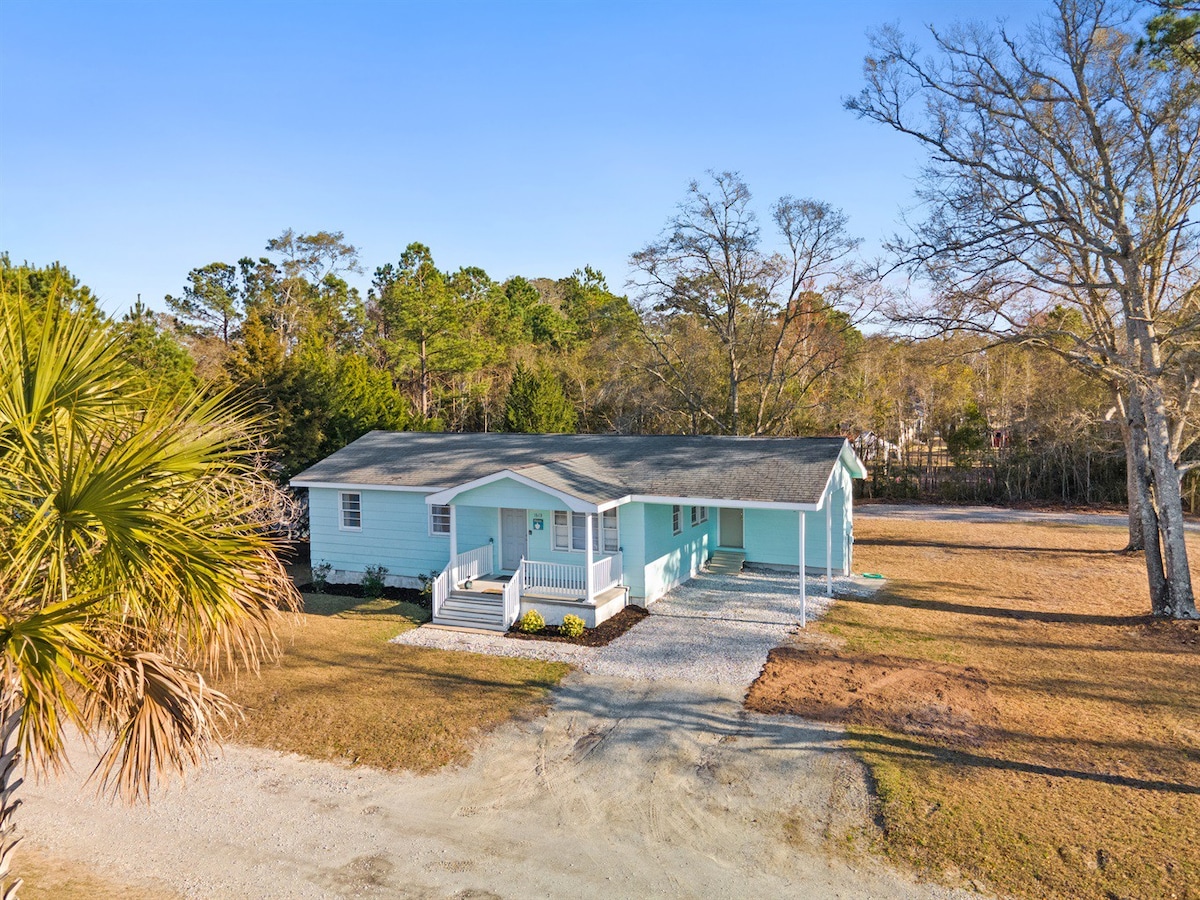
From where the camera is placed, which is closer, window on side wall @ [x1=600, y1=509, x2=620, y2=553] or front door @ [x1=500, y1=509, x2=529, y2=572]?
window on side wall @ [x1=600, y1=509, x2=620, y2=553]

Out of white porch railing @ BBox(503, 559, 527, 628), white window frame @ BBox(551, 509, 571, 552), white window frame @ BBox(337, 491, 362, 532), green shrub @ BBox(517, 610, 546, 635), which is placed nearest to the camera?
green shrub @ BBox(517, 610, 546, 635)

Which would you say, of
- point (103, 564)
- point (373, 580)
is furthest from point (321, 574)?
point (103, 564)

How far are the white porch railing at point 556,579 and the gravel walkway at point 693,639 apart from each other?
1458 millimetres

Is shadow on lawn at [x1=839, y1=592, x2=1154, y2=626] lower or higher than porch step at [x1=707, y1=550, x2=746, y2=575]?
lower

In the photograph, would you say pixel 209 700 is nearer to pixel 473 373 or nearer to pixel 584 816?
pixel 584 816

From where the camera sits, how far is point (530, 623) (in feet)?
46.9

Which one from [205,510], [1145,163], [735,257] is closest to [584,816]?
[205,510]

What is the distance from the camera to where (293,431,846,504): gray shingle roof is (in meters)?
15.5

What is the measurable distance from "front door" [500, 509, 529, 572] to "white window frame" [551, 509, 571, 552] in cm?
73

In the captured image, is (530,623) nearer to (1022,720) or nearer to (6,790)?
(1022,720)

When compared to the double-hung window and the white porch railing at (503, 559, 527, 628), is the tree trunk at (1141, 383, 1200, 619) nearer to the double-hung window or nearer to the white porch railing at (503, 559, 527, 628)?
the double-hung window

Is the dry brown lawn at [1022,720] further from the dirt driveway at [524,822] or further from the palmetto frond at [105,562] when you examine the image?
the palmetto frond at [105,562]

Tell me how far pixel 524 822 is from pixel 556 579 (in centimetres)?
763

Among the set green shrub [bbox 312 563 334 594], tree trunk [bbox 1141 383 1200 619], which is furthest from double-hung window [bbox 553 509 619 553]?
tree trunk [bbox 1141 383 1200 619]
